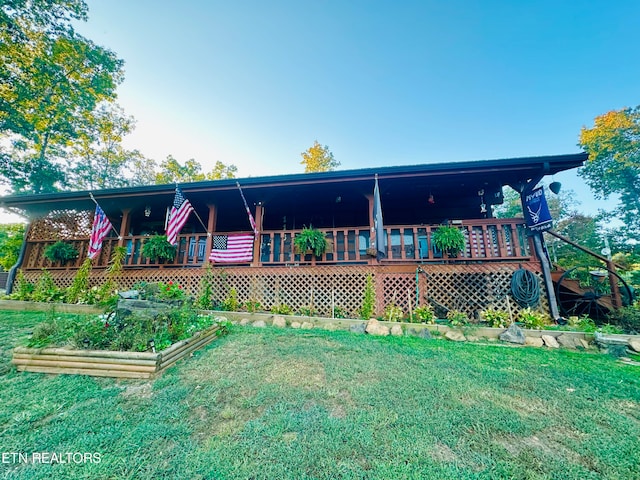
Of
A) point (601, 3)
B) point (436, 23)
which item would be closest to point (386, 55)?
point (436, 23)

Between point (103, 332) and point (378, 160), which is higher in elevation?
point (378, 160)

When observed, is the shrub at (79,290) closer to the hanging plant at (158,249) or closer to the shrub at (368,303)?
the hanging plant at (158,249)

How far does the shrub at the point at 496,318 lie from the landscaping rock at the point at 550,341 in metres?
0.67

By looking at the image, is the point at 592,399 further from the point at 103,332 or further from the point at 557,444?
the point at 103,332

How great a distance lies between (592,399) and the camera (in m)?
2.49

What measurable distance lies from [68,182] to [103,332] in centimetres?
2311

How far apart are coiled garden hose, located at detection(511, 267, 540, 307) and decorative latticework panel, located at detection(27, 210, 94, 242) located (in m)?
13.5

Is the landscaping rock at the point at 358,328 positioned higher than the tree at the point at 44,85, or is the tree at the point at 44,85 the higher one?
the tree at the point at 44,85

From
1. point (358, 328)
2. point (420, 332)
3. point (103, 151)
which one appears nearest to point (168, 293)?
point (358, 328)

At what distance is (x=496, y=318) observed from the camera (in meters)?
5.22

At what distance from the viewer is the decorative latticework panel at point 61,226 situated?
29.3 ft

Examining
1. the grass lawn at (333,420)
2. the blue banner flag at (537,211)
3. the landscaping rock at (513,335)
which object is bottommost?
the grass lawn at (333,420)

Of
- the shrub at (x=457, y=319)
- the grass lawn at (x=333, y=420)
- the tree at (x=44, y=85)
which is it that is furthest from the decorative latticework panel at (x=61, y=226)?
the shrub at (x=457, y=319)

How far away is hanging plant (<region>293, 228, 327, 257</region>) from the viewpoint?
669cm
